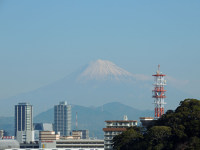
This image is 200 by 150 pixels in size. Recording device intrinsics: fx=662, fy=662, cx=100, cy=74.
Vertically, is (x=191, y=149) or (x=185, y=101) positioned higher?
(x=185, y=101)

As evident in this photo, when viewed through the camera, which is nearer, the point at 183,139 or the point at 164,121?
the point at 183,139

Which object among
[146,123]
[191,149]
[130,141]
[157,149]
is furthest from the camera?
[146,123]

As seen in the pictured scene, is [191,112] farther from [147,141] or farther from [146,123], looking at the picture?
[146,123]

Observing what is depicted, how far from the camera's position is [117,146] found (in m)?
167

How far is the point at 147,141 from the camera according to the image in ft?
506

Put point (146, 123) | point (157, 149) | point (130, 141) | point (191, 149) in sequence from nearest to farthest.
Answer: point (191, 149), point (157, 149), point (130, 141), point (146, 123)

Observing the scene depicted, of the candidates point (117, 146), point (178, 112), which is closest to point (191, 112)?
point (178, 112)

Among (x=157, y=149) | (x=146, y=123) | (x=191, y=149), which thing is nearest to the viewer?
(x=191, y=149)

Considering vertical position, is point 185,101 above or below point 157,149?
above

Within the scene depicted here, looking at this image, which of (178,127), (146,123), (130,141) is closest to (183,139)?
(178,127)

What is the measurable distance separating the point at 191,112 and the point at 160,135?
28.9ft

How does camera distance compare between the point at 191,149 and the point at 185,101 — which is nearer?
the point at 191,149

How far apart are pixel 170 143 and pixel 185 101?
12.0 meters

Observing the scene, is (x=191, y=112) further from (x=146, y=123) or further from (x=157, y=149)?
(x=146, y=123)
